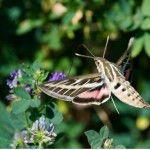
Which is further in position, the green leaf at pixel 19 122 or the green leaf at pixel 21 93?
the green leaf at pixel 19 122

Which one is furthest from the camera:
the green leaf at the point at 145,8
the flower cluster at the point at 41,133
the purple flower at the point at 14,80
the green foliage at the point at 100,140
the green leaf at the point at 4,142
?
the green leaf at the point at 145,8

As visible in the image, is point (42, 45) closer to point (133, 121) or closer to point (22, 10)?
point (22, 10)

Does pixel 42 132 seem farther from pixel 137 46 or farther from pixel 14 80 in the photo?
pixel 137 46

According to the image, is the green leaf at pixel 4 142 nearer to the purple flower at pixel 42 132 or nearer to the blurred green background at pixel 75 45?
the purple flower at pixel 42 132

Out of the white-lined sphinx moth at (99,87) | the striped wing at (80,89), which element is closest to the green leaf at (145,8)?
the white-lined sphinx moth at (99,87)

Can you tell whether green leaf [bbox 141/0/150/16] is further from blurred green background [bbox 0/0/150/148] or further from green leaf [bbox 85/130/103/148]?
green leaf [bbox 85/130/103/148]

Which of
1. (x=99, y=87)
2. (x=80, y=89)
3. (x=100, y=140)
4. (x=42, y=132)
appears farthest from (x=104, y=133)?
(x=99, y=87)

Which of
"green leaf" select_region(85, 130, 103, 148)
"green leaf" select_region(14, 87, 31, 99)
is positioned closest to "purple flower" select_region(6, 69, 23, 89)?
"green leaf" select_region(14, 87, 31, 99)
